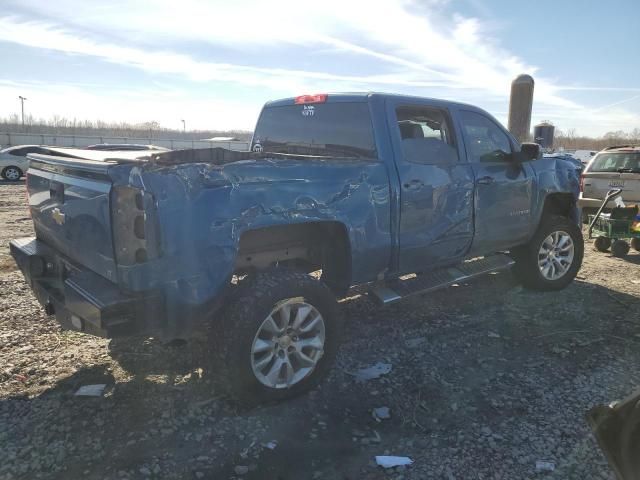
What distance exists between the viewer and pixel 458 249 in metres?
4.55

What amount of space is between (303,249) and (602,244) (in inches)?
254

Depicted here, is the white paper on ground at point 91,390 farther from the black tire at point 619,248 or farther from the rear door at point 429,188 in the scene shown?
the black tire at point 619,248

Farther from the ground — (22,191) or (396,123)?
(396,123)

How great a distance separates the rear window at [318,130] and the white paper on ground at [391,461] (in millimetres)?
2174

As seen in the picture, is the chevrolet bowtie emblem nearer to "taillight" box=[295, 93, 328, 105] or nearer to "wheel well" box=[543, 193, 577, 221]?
"taillight" box=[295, 93, 328, 105]

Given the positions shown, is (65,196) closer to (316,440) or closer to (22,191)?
(316,440)

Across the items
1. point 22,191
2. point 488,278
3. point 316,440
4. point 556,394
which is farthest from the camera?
point 22,191

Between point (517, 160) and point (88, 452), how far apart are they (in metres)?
4.47

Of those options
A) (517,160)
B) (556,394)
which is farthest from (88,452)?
(517,160)

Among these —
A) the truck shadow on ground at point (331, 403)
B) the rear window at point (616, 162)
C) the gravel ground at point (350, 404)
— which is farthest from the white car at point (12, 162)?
the rear window at point (616, 162)

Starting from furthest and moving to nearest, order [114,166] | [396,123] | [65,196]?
[396,123], [65,196], [114,166]

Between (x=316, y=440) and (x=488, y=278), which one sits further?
(x=488, y=278)

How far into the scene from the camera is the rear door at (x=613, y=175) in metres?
8.54

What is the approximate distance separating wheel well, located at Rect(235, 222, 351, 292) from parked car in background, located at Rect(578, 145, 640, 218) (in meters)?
6.71
